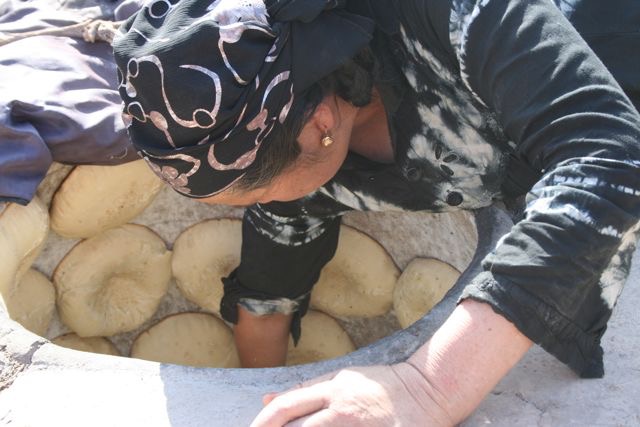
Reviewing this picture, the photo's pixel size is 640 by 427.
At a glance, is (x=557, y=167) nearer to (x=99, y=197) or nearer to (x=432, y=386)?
(x=432, y=386)

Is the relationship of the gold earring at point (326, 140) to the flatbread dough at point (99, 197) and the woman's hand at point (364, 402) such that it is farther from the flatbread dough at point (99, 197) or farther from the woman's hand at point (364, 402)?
the flatbread dough at point (99, 197)

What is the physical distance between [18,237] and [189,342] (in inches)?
25.0

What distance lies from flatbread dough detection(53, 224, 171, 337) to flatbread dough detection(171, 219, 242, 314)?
0.04 m

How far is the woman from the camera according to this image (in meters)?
0.90

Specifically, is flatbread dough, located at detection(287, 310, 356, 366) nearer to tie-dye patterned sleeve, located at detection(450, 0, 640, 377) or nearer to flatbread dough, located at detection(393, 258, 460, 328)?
flatbread dough, located at detection(393, 258, 460, 328)

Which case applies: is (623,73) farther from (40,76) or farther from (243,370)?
(40,76)

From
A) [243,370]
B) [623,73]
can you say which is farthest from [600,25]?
[243,370]

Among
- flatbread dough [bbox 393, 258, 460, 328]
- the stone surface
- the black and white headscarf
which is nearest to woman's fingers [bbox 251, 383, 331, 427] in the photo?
the stone surface

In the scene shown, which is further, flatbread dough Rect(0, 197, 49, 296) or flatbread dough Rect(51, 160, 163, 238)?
flatbread dough Rect(51, 160, 163, 238)

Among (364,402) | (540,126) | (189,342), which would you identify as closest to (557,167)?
(540,126)

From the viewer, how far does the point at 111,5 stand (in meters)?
1.85

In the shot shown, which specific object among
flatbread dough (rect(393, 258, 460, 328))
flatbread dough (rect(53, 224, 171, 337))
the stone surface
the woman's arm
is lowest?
flatbread dough (rect(53, 224, 171, 337))

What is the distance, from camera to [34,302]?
→ 1.79 m

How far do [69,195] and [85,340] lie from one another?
0.42 metres
